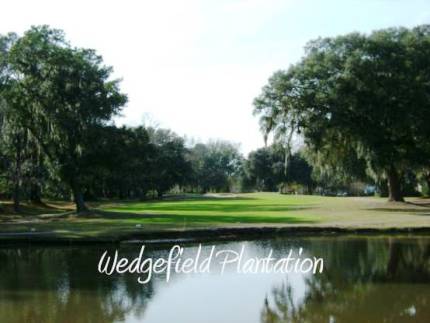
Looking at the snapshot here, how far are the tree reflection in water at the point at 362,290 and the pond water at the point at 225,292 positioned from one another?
0.02 meters

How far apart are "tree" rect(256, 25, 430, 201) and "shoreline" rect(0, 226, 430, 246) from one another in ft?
51.3

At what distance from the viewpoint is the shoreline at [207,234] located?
2684 cm

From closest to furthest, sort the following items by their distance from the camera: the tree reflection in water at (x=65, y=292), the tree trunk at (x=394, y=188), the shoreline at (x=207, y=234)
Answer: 1. the tree reflection in water at (x=65, y=292)
2. the shoreline at (x=207, y=234)
3. the tree trunk at (x=394, y=188)

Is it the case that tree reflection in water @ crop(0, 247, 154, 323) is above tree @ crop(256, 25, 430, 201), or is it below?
below

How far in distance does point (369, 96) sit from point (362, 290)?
99.1ft

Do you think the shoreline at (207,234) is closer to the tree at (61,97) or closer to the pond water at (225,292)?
the pond water at (225,292)

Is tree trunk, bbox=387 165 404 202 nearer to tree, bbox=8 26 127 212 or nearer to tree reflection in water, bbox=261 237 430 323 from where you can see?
tree, bbox=8 26 127 212

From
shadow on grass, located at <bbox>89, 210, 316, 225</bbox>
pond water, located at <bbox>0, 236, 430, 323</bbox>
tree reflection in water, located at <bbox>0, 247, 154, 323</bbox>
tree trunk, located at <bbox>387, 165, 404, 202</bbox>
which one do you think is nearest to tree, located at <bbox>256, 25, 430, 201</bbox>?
tree trunk, located at <bbox>387, 165, 404, 202</bbox>

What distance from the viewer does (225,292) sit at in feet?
52.5

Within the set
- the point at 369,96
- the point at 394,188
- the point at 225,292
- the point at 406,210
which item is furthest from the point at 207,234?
the point at 394,188

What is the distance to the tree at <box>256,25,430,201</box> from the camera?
1706 inches

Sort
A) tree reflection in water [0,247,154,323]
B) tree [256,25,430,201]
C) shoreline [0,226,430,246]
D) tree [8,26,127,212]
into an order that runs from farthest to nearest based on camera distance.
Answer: tree [256,25,430,201], tree [8,26,127,212], shoreline [0,226,430,246], tree reflection in water [0,247,154,323]

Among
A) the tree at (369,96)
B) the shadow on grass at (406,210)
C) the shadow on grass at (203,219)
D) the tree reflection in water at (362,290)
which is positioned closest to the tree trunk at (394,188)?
the tree at (369,96)

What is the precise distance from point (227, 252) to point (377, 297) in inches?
377
